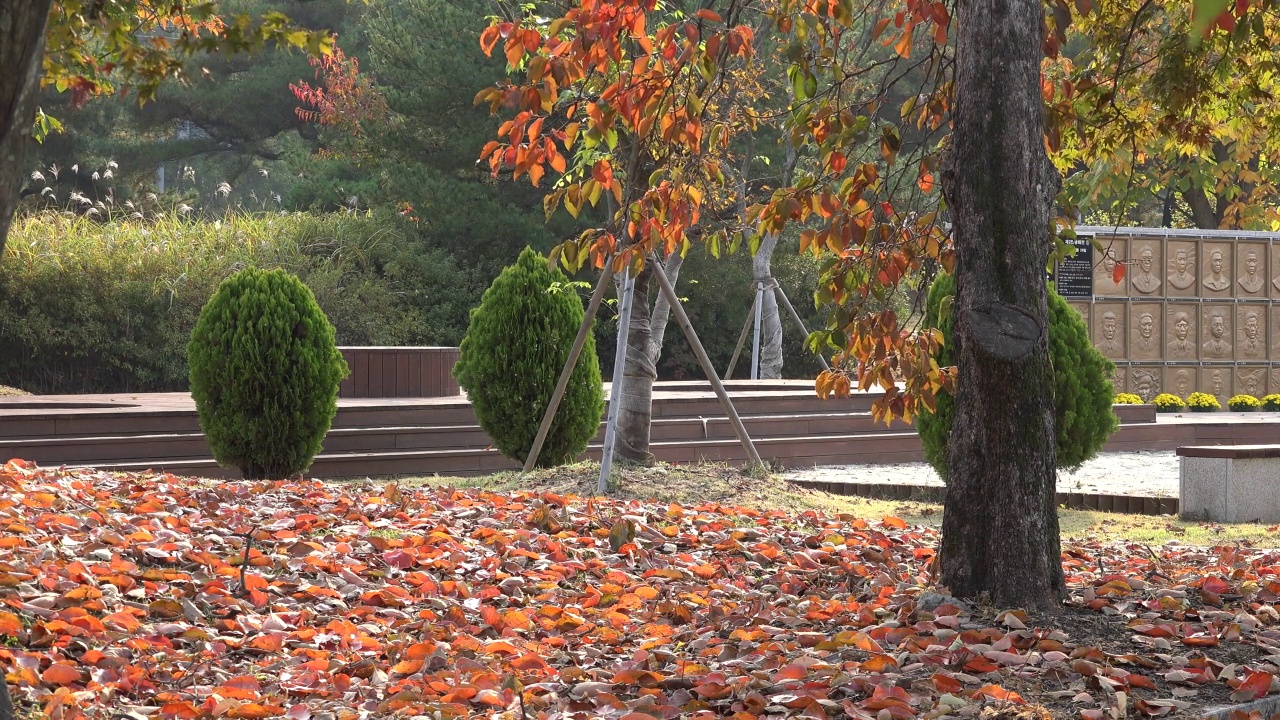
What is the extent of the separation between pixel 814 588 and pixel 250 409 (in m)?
4.90

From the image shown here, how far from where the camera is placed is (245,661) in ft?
11.3

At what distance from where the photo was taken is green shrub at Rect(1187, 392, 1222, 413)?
640 inches

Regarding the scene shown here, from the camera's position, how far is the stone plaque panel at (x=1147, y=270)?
54.5 feet

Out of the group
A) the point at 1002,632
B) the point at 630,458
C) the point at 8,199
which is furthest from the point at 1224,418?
the point at 8,199

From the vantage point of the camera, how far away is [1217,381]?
56.5 ft

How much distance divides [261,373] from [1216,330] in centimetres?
1387

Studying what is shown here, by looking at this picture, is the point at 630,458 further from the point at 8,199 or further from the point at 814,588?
the point at 8,199

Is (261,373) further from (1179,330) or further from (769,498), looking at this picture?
(1179,330)

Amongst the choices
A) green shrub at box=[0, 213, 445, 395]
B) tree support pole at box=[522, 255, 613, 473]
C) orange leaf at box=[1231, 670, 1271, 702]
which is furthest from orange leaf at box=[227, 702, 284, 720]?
green shrub at box=[0, 213, 445, 395]

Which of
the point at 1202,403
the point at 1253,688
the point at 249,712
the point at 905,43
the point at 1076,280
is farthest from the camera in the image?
the point at 1076,280

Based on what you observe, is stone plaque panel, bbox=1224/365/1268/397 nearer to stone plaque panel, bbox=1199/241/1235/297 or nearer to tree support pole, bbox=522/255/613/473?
stone plaque panel, bbox=1199/241/1235/297

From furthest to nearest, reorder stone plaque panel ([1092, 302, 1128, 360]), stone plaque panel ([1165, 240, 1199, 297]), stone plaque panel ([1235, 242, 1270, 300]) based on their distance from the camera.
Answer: stone plaque panel ([1235, 242, 1270, 300]), stone plaque panel ([1165, 240, 1199, 297]), stone plaque panel ([1092, 302, 1128, 360])

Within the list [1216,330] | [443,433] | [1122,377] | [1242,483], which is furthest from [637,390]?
[1216,330]

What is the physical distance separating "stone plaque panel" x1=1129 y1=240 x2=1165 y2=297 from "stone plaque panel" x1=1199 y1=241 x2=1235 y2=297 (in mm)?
701
